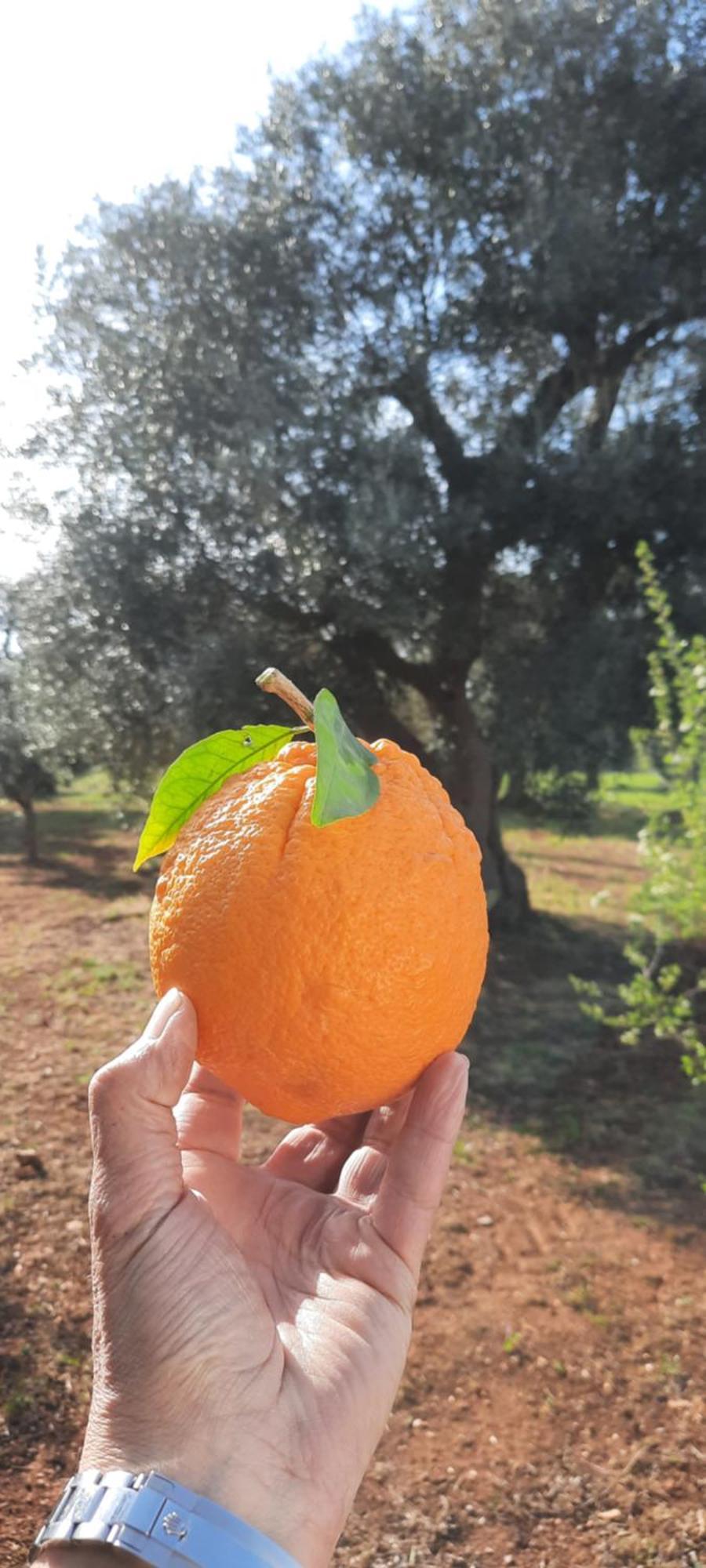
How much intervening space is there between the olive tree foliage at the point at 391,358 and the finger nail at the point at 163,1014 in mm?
5357

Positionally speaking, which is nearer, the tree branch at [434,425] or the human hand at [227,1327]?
the human hand at [227,1327]

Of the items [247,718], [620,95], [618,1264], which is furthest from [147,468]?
[618,1264]

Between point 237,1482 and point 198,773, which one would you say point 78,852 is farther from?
point 237,1482

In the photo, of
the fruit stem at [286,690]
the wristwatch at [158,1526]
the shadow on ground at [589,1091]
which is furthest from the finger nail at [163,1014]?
the shadow on ground at [589,1091]

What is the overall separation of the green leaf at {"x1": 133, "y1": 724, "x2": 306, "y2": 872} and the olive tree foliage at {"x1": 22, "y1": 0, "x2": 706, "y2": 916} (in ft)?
16.7

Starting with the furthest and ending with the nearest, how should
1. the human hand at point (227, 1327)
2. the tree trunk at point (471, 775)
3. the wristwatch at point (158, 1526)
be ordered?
the tree trunk at point (471, 775) < the human hand at point (227, 1327) < the wristwatch at point (158, 1526)

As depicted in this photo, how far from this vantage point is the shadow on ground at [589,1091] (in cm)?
512

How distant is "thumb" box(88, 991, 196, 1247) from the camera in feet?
4.41

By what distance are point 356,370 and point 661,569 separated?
296cm

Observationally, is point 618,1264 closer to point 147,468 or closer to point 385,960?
point 385,960

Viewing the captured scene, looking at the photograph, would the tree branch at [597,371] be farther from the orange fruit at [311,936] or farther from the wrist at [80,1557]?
the wrist at [80,1557]

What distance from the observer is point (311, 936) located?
1333 mm

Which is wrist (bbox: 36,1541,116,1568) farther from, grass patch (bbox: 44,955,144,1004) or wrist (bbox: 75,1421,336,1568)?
grass patch (bbox: 44,955,144,1004)

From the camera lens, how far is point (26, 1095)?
5688 millimetres
